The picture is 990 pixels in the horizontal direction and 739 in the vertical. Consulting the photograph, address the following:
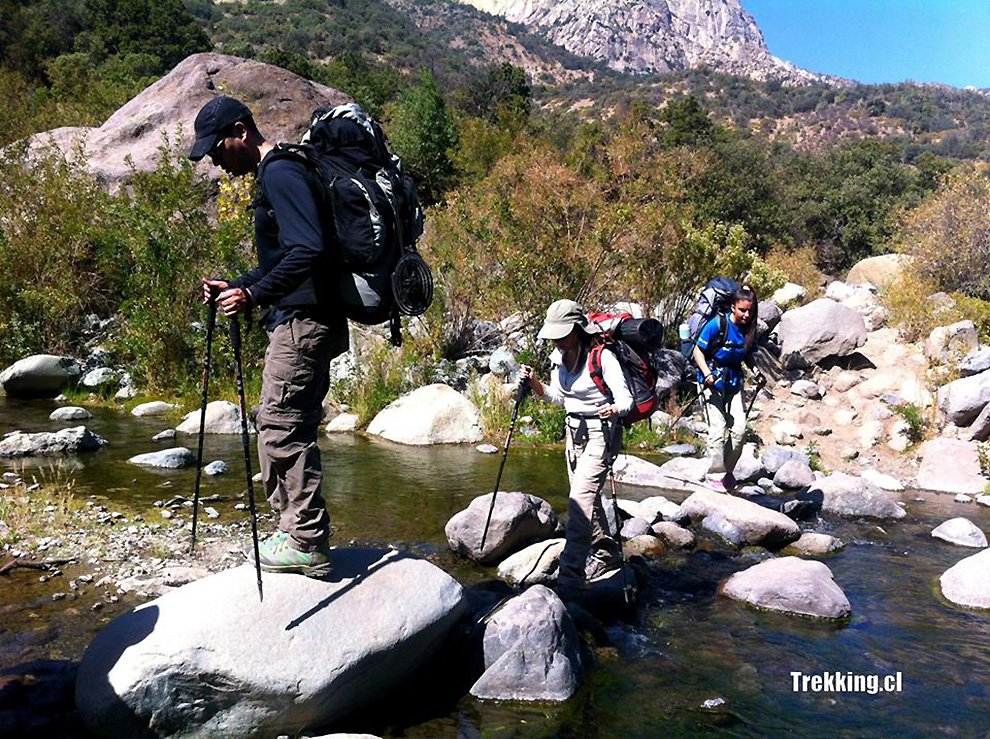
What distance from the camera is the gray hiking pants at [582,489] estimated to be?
18.7ft

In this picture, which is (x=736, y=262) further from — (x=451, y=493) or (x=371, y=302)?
(x=371, y=302)

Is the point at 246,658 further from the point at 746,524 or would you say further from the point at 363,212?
the point at 746,524

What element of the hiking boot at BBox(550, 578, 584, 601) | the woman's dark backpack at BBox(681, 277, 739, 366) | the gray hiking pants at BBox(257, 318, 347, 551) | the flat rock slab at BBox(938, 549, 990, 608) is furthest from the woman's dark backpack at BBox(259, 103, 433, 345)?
the flat rock slab at BBox(938, 549, 990, 608)

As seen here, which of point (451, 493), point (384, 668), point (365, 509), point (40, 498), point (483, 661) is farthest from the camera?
point (451, 493)

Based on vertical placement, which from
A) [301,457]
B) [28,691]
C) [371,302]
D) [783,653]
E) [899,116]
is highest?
[899,116]

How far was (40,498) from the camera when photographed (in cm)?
718

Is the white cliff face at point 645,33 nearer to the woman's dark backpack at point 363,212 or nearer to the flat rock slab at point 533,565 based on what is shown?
the flat rock slab at point 533,565

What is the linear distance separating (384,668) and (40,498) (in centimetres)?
458

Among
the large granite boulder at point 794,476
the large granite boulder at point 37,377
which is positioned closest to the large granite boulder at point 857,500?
the large granite boulder at point 794,476

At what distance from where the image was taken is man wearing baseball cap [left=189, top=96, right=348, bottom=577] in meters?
3.74

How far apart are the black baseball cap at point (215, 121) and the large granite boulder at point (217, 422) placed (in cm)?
780

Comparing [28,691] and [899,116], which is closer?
[28,691]

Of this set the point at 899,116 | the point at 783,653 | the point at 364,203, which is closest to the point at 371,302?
the point at 364,203

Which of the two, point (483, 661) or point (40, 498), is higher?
point (40, 498)
